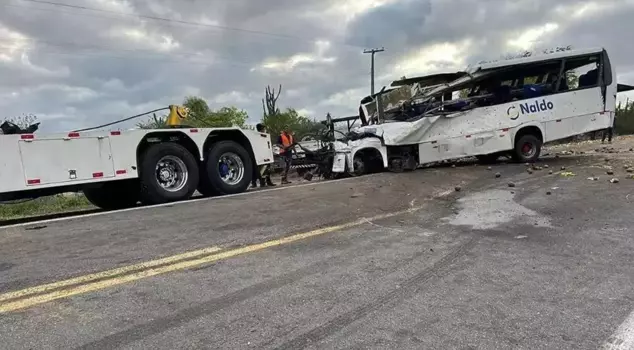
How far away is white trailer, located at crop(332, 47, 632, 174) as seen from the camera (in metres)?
13.3

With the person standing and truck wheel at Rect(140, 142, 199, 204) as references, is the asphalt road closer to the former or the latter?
truck wheel at Rect(140, 142, 199, 204)

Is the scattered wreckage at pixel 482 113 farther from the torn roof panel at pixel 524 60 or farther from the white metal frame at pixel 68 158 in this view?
the white metal frame at pixel 68 158

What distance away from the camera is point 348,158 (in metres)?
13.3

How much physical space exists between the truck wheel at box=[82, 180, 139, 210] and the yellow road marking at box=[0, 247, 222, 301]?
506 centimetres

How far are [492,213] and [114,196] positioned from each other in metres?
6.78

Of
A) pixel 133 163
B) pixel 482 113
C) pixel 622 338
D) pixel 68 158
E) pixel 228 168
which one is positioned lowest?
pixel 622 338

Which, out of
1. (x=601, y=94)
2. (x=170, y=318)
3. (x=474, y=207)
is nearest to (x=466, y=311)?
(x=170, y=318)

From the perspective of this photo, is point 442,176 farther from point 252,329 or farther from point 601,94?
point 252,329

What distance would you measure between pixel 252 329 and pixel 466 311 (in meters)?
1.38

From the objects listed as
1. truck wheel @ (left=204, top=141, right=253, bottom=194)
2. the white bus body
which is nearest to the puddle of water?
truck wheel @ (left=204, top=141, right=253, bottom=194)

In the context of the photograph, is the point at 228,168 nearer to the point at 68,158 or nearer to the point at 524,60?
the point at 68,158

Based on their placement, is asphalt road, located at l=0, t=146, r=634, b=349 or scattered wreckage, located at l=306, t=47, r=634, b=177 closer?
asphalt road, located at l=0, t=146, r=634, b=349

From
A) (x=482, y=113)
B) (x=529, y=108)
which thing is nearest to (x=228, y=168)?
(x=482, y=113)

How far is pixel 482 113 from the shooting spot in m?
13.6
